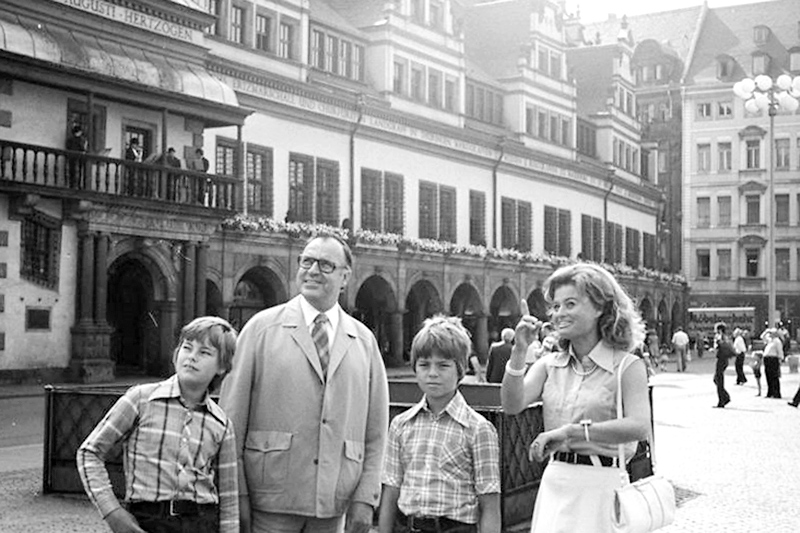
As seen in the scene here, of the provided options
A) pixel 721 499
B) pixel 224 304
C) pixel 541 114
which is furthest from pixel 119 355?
pixel 541 114

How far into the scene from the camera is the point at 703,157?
273 ft

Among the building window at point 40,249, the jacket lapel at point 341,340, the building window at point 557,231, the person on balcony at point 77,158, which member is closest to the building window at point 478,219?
the building window at point 557,231

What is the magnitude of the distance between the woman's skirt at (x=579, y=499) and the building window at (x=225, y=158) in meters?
28.8

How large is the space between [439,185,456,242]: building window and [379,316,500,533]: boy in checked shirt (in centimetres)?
3913

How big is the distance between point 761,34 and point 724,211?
488 inches

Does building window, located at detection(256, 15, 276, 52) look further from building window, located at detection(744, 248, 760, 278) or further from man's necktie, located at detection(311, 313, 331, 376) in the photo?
building window, located at detection(744, 248, 760, 278)

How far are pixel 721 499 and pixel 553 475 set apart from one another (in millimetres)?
8339

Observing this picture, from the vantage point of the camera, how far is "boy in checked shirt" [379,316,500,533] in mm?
5855

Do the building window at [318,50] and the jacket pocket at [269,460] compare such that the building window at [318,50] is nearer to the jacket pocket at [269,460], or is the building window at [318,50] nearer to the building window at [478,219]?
the building window at [478,219]

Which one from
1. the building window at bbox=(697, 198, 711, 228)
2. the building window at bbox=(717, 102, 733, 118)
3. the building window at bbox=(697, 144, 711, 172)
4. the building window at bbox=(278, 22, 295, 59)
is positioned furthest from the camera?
the building window at bbox=(697, 198, 711, 228)

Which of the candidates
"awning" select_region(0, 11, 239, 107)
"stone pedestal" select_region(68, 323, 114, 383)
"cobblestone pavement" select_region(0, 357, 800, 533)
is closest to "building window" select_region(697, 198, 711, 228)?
"awning" select_region(0, 11, 239, 107)

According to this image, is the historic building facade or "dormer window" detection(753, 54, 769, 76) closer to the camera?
the historic building facade

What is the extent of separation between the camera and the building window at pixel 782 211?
81188 millimetres

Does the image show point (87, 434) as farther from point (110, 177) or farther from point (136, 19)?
point (136, 19)
